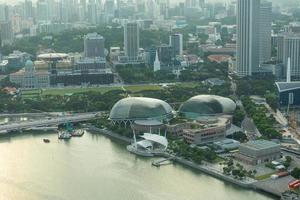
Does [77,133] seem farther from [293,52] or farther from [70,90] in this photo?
[293,52]

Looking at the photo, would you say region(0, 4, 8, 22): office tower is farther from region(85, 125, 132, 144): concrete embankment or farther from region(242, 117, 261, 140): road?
region(242, 117, 261, 140): road

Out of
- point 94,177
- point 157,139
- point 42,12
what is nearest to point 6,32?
point 42,12

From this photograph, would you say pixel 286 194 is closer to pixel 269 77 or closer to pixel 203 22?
pixel 269 77

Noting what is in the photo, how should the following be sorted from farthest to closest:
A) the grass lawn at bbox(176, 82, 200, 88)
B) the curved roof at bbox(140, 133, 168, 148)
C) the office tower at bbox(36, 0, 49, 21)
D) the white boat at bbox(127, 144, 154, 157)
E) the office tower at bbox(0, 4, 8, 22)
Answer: the office tower at bbox(36, 0, 49, 21) < the office tower at bbox(0, 4, 8, 22) < the grass lawn at bbox(176, 82, 200, 88) < the curved roof at bbox(140, 133, 168, 148) < the white boat at bbox(127, 144, 154, 157)

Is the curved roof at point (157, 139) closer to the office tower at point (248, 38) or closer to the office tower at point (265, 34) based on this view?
the office tower at point (248, 38)

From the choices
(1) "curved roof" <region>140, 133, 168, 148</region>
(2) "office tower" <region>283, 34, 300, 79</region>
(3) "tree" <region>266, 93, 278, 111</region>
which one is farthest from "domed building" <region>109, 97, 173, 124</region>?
(2) "office tower" <region>283, 34, 300, 79</region>

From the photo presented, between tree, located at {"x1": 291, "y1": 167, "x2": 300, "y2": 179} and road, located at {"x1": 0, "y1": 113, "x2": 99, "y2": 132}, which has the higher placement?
road, located at {"x1": 0, "y1": 113, "x2": 99, "y2": 132}
